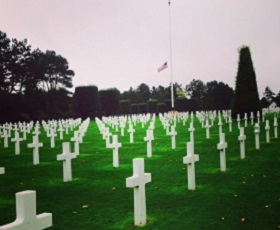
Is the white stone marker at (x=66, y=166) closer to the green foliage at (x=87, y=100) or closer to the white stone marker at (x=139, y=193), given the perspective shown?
the white stone marker at (x=139, y=193)

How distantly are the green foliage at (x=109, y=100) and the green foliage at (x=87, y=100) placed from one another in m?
4.58

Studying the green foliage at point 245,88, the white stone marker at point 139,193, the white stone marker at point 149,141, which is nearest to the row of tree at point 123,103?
the green foliage at point 245,88

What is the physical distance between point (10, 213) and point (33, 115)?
1524 inches

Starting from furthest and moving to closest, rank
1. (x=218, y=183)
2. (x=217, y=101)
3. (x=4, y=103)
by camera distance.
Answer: (x=217, y=101), (x=4, y=103), (x=218, y=183)

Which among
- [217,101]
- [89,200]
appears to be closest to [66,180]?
[89,200]

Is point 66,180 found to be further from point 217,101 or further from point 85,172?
point 217,101

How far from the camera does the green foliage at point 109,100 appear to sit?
2099 inches

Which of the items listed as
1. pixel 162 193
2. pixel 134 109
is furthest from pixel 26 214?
pixel 134 109

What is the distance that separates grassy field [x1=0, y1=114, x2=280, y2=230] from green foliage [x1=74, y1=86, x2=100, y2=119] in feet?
126

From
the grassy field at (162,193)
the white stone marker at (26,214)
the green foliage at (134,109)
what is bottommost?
the grassy field at (162,193)

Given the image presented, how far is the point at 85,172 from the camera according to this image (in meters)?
8.27

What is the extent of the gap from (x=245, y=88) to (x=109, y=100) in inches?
1280

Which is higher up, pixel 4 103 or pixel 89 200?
pixel 4 103

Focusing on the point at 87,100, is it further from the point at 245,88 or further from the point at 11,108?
the point at 245,88
